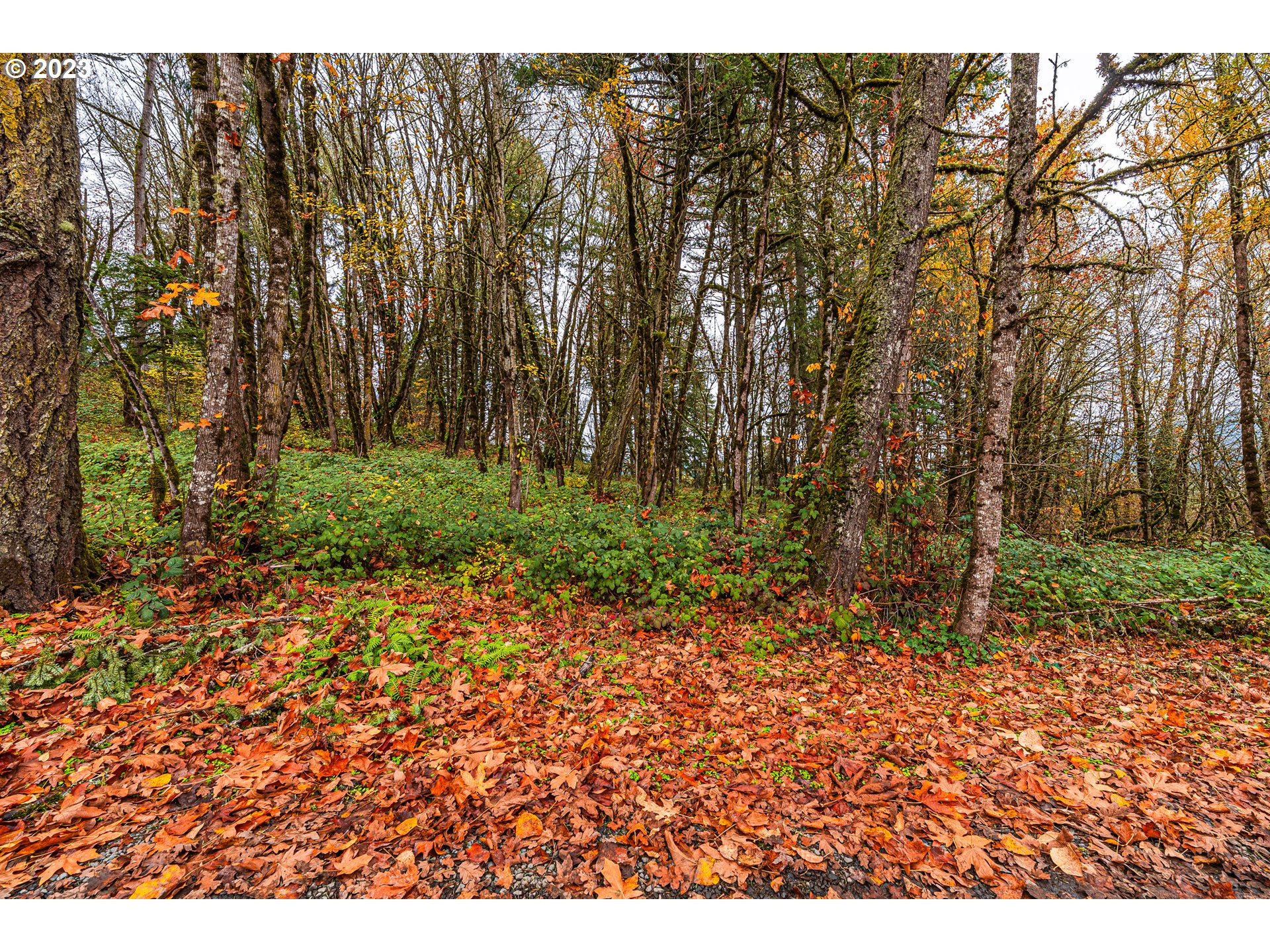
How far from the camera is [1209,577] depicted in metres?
6.63

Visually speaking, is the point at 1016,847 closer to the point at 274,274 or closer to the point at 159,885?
the point at 159,885

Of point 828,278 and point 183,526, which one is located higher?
point 828,278

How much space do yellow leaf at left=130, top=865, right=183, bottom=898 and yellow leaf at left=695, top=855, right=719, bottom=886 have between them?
2264 millimetres

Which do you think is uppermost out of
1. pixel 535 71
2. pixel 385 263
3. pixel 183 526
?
pixel 535 71

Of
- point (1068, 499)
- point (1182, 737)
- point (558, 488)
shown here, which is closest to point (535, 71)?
point (558, 488)

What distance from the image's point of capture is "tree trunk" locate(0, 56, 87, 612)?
3703 mm

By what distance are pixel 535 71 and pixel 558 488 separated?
8.76 m

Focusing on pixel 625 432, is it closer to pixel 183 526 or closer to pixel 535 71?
pixel 535 71

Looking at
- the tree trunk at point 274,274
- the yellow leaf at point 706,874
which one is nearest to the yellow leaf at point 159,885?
the yellow leaf at point 706,874

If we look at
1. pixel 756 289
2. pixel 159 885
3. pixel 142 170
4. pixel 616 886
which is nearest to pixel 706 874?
pixel 616 886

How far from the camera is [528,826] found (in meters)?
2.44

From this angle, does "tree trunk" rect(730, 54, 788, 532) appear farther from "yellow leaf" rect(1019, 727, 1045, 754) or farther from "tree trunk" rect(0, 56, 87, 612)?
"tree trunk" rect(0, 56, 87, 612)

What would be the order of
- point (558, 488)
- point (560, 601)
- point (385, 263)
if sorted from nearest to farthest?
point (560, 601) → point (558, 488) → point (385, 263)

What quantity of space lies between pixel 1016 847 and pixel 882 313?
4.83 meters
